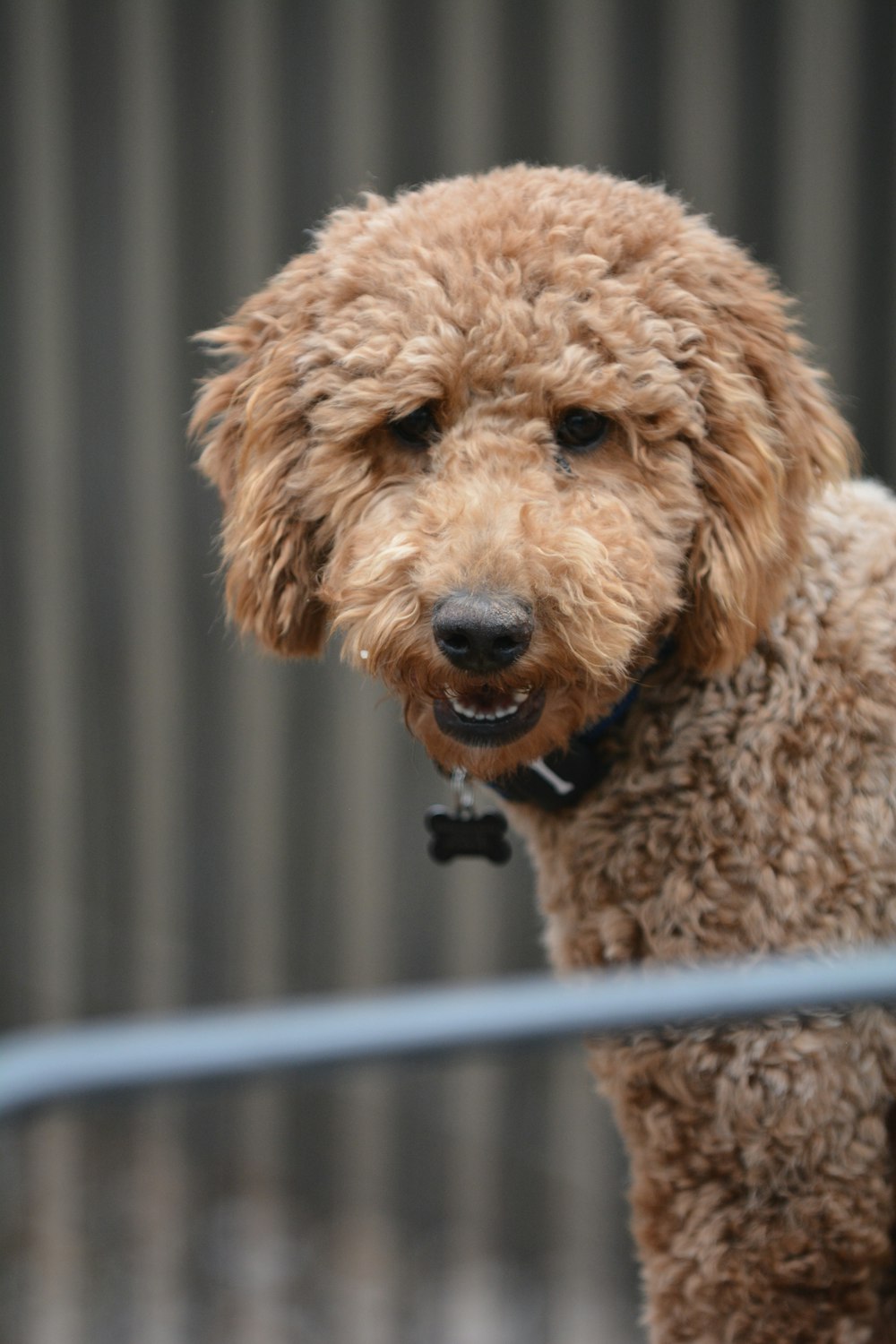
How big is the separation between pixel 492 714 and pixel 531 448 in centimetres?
33

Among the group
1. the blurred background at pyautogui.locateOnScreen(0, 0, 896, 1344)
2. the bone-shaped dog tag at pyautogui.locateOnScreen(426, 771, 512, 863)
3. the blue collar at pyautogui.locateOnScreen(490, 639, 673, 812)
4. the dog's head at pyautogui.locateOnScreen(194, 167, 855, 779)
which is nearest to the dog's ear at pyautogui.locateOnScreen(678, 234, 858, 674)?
the dog's head at pyautogui.locateOnScreen(194, 167, 855, 779)

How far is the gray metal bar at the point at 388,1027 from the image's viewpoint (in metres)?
0.70

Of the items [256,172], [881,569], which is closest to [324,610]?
[881,569]

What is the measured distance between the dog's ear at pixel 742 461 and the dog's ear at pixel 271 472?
518 millimetres

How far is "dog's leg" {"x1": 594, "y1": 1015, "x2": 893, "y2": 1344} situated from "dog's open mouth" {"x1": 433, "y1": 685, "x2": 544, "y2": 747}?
0.45 meters

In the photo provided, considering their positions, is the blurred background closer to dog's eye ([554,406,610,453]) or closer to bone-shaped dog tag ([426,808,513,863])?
bone-shaped dog tag ([426,808,513,863])

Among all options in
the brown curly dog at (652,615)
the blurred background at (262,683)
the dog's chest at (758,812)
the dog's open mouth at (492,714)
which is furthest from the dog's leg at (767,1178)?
the blurred background at (262,683)

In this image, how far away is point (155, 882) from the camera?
416 centimetres

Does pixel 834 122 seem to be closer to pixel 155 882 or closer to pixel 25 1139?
pixel 155 882

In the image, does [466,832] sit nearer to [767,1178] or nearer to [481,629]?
[481,629]

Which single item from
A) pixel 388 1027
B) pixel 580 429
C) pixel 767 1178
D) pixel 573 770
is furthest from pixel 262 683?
pixel 388 1027

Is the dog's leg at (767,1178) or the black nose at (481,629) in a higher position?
the black nose at (481,629)

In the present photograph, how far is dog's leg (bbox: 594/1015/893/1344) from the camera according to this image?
161 centimetres

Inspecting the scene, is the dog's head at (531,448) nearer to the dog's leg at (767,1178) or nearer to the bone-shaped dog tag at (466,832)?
the bone-shaped dog tag at (466,832)
